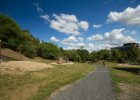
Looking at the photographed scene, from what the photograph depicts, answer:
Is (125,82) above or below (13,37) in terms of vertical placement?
below

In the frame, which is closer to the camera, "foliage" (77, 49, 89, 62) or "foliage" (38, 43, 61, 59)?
"foliage" (38, 43, 61, 59)

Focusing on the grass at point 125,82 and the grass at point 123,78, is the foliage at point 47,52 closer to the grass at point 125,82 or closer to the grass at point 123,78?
the grass at point 123,78

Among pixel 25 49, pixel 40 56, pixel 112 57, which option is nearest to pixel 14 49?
pixel 25 49

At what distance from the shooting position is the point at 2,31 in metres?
59.2

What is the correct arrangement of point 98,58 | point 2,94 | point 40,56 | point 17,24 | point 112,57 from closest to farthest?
1. point 2,94
2. point 17,24
3. point 40,56
4. point 112,57
5. point 98,58

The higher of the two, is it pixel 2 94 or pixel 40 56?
pixel 40 56

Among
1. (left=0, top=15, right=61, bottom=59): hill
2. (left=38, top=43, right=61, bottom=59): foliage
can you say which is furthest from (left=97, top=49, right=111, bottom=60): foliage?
(left=0, top=15, right=61, bottom=59): hill

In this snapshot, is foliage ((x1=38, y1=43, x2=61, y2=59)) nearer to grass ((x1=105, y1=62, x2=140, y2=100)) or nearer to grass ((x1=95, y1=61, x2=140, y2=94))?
grass ((x1=95, y1=61, x2=140, y2=94))

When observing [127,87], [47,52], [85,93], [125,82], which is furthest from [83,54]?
[85,93]

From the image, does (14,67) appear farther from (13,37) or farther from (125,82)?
(13,37)

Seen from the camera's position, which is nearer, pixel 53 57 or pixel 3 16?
pixel 3 16

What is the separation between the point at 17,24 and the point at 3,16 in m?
5.31

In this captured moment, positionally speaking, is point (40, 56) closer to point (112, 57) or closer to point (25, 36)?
point (25, 36)

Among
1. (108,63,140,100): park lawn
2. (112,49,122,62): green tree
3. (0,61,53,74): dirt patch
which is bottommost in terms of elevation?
(108,63,140,100): park lawn
